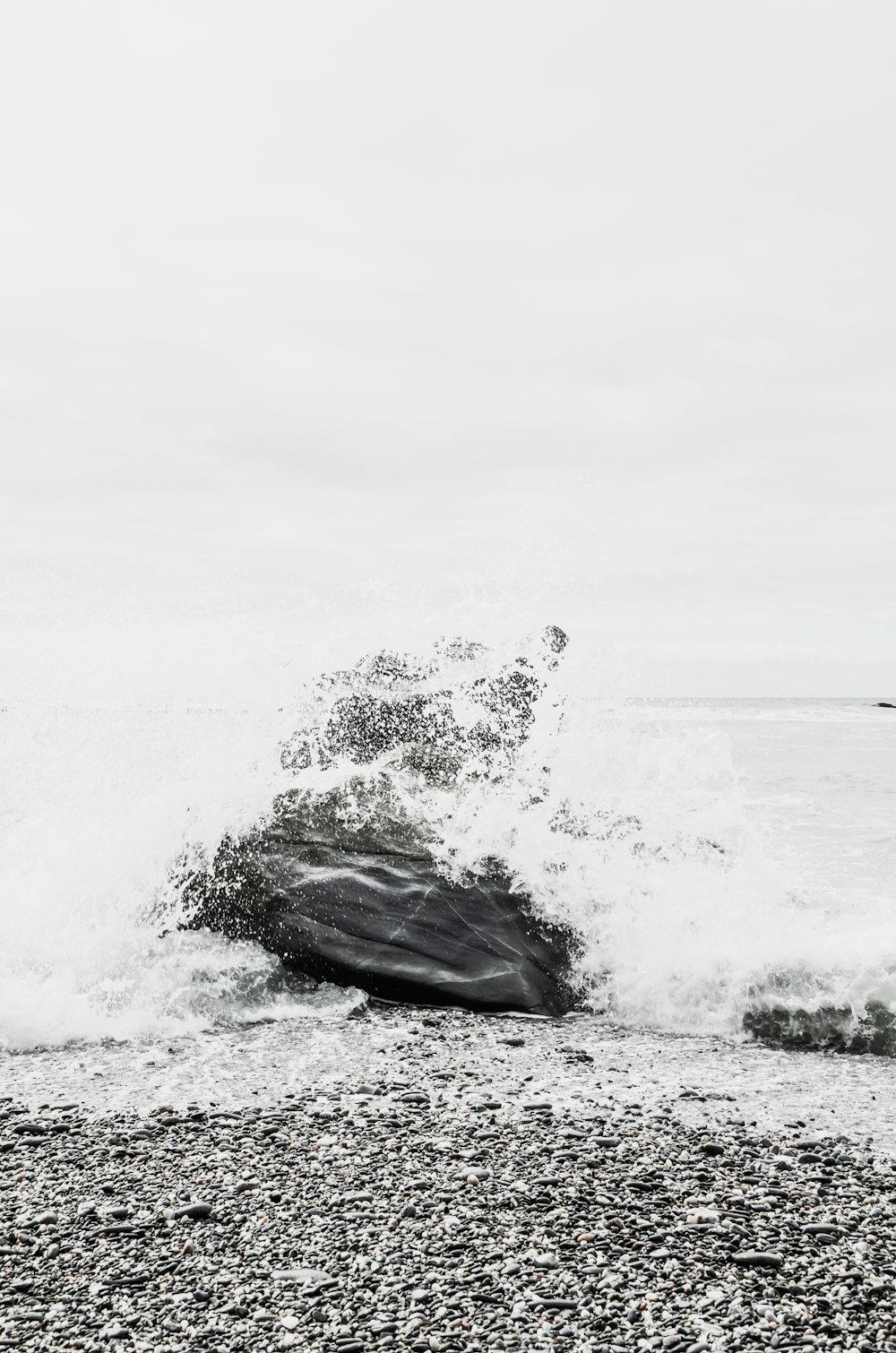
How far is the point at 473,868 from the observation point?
7.20 metres

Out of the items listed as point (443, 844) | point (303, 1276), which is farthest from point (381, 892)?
point (303, 1276)

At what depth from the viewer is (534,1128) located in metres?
4.09

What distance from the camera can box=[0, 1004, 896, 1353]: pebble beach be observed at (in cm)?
268

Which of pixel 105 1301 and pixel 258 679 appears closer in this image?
pixel 105 1301

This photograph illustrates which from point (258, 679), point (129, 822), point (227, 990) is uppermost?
point (258, 679)

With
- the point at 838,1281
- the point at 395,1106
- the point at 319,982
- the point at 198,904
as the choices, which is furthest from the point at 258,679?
the point at 838,1281

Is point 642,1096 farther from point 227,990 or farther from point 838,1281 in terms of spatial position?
point 227,990

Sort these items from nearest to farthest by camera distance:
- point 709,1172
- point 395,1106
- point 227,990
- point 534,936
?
point 709,1172, point 395,1106, point 227,990, point 534,936

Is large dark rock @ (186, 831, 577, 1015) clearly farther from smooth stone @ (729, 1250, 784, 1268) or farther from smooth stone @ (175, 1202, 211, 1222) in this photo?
smooth stone @ (729, 1250, 784, 1268)

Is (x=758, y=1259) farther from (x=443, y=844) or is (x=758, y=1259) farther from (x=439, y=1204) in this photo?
(x=443, y=844)

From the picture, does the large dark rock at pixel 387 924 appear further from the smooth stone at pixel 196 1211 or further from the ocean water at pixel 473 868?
the smooth stone at pixel 196 1211

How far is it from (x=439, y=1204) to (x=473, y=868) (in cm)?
389

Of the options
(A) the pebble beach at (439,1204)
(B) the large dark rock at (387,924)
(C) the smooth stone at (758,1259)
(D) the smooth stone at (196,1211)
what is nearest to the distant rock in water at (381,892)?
(B) the large dark rock at (387,924)

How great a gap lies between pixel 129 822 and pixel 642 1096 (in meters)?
4.85
